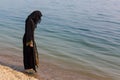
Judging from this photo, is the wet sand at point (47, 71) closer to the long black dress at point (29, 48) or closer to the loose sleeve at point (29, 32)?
the long black dress at point (29, 48)

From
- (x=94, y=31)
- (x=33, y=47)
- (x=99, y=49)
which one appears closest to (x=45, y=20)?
(x=94, y=31)

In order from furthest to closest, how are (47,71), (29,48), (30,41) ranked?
1. (47,71)
2. (29,48)
3. (30,41)

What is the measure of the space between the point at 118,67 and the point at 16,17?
14.3 meters

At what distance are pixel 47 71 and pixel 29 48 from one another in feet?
5.16

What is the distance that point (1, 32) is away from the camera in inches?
731

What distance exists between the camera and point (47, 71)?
11.8 meters

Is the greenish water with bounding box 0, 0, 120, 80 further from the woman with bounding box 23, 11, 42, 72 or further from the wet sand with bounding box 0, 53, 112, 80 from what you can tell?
the woman with bounding box 23, 11, 42, 72

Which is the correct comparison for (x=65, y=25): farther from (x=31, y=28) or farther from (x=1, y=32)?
(x=31, y=28)

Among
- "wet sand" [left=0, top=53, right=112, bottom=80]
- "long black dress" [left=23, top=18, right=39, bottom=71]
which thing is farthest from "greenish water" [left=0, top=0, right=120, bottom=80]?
"long black dress" [left=23, top=18, right=39, bottom=71]

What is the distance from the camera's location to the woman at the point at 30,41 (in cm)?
1031

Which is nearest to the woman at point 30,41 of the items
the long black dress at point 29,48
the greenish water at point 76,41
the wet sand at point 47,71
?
the long black dress at point 29,48

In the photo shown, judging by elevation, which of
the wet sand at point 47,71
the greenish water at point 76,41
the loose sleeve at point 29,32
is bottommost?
the wet sand at point 47,71

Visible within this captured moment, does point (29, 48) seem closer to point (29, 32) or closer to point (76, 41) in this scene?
point (29, 32)

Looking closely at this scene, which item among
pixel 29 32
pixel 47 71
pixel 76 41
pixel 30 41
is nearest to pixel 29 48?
pixel 30 41
